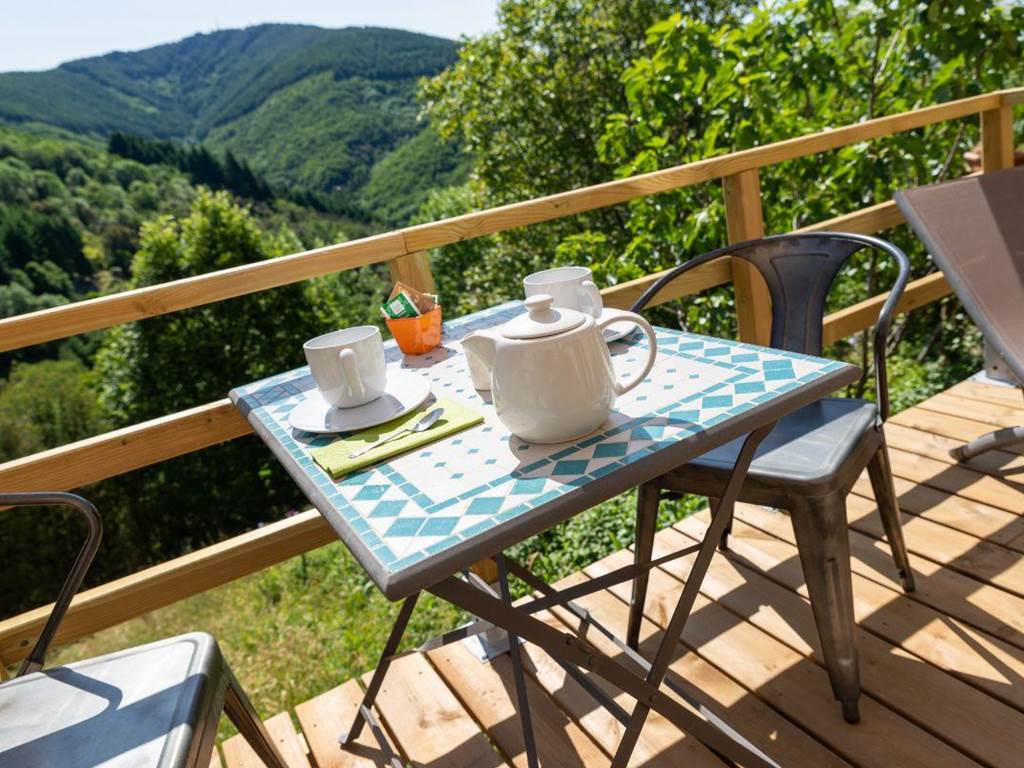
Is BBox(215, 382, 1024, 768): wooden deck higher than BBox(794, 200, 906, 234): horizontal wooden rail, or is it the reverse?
BBox(794, 200, 906, 234): horizontal wooden rail

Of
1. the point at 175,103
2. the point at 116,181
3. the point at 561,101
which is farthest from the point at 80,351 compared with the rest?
the point at 175,103

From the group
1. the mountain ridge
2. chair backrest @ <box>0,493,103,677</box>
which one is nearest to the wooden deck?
chair backrest @ <box>0,493,103,677</box>

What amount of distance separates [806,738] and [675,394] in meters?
0.87

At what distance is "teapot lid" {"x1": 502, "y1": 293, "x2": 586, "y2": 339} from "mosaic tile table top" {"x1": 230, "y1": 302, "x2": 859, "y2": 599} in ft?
0.48

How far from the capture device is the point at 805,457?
145cm

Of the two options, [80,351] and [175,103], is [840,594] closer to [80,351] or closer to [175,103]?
[80,351]

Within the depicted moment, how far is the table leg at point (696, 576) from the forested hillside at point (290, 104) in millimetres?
29288

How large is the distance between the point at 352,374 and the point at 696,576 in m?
0.64

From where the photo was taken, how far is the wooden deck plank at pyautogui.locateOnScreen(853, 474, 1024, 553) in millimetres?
1966

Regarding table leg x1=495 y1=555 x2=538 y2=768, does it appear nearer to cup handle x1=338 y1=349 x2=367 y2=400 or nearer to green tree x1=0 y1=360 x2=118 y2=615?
cup handle x1=338 y1=349 x2=367 y2=400

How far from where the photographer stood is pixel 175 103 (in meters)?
49.1

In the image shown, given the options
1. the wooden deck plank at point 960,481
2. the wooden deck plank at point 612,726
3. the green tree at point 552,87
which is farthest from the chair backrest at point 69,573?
the green tree at point 552,87

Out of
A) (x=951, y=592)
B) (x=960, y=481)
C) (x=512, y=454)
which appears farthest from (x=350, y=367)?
(x=960, y=481)

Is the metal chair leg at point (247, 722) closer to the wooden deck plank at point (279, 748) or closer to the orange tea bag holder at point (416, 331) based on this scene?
the wooden deck plank at point (279, 748)
